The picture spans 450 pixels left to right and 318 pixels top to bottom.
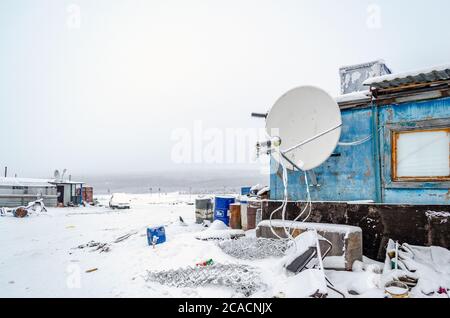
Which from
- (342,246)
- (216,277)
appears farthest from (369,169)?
(216,277)

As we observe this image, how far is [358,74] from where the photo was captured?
11.6 meters

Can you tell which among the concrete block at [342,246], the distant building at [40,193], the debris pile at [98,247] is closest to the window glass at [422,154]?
the concrete block at [342,246]

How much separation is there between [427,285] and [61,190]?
3520cm

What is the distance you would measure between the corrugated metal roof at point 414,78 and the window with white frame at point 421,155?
1204 millimetres

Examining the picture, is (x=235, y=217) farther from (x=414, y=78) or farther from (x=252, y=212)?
(x=414, y=78)

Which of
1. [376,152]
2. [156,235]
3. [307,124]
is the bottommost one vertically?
[156,235]

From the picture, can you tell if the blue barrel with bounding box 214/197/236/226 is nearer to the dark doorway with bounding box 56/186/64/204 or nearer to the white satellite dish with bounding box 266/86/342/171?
the white satellite dish with bounding box 266/86/342/171

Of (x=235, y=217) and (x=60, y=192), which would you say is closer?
(x=235, y=217)

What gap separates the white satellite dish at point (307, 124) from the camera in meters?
6.73

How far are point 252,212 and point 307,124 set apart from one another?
3.87 meters

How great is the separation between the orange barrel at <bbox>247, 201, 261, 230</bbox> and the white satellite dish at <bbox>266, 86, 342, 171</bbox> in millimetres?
2703
